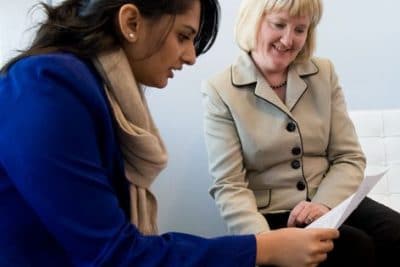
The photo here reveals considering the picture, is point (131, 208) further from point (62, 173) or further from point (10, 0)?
point (10, 0)

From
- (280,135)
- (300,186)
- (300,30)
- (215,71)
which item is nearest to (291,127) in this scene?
(280,135)

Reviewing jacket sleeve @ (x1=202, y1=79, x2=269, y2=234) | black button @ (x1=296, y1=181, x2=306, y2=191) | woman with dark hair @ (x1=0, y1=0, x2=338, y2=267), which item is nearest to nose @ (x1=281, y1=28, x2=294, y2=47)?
jacket sleeve @ (x1=202, y1=79, x2=269, y2=234)

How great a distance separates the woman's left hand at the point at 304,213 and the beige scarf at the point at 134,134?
461 mm

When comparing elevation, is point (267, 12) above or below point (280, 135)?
above

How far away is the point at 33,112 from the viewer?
2.27 ft

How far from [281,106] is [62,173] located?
0.80m

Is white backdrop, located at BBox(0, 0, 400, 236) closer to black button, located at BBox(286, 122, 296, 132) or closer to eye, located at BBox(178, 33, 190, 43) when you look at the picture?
black button, located at BBox(286, 122, 296, 132)

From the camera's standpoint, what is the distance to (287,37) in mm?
1379

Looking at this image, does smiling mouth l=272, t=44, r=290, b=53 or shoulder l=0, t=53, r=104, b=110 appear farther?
smiling mouth l=272, t=44, r=290, b=53

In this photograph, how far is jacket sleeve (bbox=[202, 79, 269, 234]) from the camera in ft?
4.35

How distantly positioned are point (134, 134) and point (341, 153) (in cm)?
79

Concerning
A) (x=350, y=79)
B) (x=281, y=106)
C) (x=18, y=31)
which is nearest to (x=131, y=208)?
(x=281, y=106)

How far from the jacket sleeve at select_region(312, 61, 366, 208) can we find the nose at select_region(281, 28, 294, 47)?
0.59 ft

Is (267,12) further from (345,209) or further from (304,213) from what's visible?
(345,209)
